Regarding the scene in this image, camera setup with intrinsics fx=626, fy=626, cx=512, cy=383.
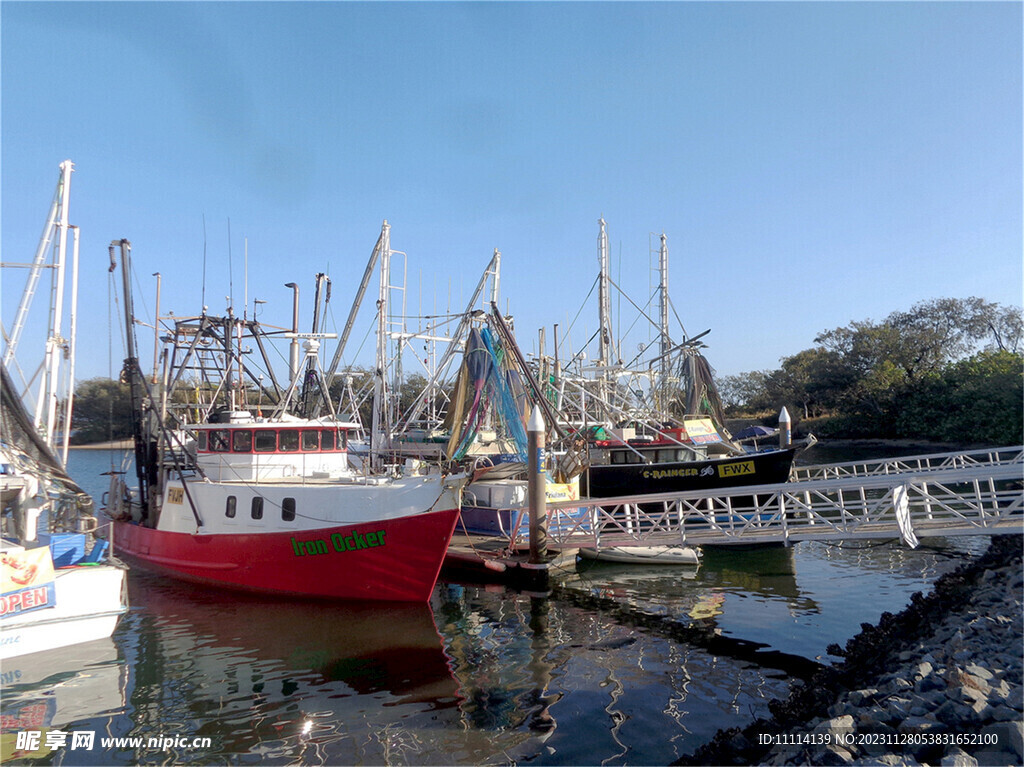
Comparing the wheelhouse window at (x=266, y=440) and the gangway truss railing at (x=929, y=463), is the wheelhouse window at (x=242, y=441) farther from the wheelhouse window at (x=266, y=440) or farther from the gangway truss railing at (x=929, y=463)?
the gangway truss railing at (x=929, y=463)

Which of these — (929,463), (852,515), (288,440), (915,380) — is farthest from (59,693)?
(915,380)

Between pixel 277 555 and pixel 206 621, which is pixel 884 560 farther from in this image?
pixel 206 621

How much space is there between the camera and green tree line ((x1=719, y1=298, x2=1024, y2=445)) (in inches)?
2078

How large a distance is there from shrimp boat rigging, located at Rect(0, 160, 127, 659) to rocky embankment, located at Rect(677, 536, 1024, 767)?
454 inches

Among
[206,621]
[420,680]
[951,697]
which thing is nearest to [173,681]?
[206,621]

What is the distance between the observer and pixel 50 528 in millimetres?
19578

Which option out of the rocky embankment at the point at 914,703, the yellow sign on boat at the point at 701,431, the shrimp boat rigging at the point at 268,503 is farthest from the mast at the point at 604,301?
the rocky embankment at the point at 914,703

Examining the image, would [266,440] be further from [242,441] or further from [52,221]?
[52,221]

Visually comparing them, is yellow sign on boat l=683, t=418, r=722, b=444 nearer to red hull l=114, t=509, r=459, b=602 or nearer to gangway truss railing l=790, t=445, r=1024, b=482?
gangway truss railing l=790, t=445, r=1024, b=482

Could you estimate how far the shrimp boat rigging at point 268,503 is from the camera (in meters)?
16.1

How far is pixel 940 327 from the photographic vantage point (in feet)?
239

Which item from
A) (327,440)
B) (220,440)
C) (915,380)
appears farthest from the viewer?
(915,380)

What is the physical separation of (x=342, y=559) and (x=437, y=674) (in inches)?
205

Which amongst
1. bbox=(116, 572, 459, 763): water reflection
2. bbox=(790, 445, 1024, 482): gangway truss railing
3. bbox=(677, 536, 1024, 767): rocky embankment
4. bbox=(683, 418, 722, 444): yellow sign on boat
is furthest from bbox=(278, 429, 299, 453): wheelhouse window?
bbox=(683, 418, 722, 444): yellow sign on boat
